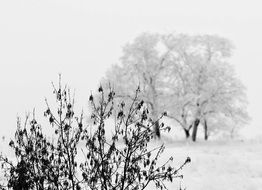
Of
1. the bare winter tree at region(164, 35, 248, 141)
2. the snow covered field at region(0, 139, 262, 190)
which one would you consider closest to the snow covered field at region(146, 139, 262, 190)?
the snow covered field at region(0, 139, 262, 190)

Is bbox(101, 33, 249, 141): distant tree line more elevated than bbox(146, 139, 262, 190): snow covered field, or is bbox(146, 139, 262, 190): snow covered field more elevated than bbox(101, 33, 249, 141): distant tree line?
bbox(101, 33, 249, 141): distant tree line

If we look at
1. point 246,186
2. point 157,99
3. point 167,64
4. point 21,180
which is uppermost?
point 167,64

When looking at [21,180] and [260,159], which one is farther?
[260,159]

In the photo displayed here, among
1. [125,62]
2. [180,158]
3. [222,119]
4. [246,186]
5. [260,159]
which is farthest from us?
[222,119]

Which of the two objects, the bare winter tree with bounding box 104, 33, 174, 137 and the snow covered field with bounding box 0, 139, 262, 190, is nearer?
the snow covered field with bounding box 0, 139, 262, 190

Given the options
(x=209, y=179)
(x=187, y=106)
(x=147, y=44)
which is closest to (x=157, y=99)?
(x=187, y=106)

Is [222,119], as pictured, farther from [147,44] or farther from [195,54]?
[147,44]

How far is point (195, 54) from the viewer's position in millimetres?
35688

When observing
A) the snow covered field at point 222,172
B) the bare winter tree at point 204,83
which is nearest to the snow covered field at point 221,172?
the snow covered field at point 222,172

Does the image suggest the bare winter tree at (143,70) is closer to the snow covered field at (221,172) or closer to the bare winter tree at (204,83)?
the bare winter tree at (204,83)

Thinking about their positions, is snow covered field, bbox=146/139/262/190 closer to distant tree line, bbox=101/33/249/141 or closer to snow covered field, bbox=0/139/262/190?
snow covered field, bbox=0/139/262/190

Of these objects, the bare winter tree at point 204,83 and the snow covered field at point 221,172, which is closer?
the snow covered field at point 221,172

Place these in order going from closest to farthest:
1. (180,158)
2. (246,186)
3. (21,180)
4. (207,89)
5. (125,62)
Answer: (21,180), (246,186), (180,158), (207,89), (125,62)

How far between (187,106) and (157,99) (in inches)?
98.3
